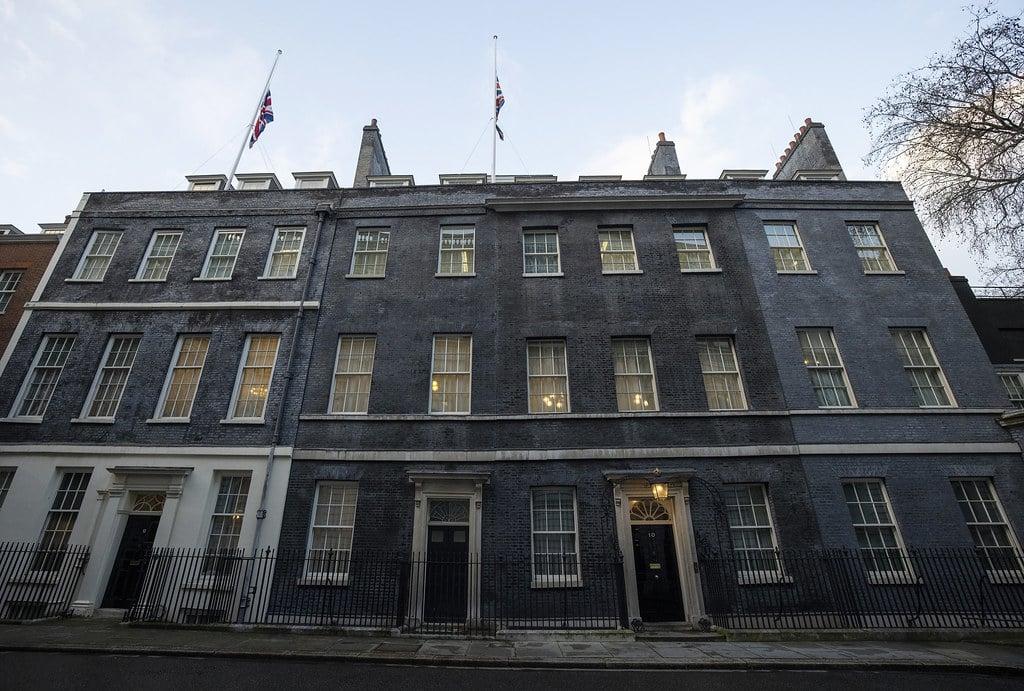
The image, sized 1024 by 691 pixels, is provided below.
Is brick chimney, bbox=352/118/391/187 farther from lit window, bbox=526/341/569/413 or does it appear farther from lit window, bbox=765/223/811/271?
lit window, bbox=765/223/811/271

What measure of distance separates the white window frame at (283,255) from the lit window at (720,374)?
1360cm

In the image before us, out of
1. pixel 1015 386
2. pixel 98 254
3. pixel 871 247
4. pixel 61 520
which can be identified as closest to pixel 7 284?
pixel 98 254

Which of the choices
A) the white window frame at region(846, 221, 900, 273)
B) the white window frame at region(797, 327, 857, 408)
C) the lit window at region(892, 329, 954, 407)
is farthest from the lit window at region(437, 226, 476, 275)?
the lit window at region(892, 329, 954, 407)

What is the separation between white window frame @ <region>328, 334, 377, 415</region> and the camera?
1344cm

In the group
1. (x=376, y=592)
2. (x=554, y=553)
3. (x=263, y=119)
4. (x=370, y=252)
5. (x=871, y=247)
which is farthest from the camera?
(x=263, y=119)

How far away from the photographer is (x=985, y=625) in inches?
404

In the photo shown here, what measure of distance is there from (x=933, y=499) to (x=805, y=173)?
11913 millimetres

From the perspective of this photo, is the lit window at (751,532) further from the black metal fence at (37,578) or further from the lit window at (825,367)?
the black metal fence at (37,578)

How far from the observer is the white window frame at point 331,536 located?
11.5m

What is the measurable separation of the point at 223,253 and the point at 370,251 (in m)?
5.29

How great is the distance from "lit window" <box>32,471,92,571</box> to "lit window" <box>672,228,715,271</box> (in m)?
19.3

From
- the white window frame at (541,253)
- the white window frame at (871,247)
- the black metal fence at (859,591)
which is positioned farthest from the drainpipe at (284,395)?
the white window frame at (871,247)

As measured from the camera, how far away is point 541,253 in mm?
15312

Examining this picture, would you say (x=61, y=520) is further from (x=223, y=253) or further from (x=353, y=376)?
(x=223, y=253)
